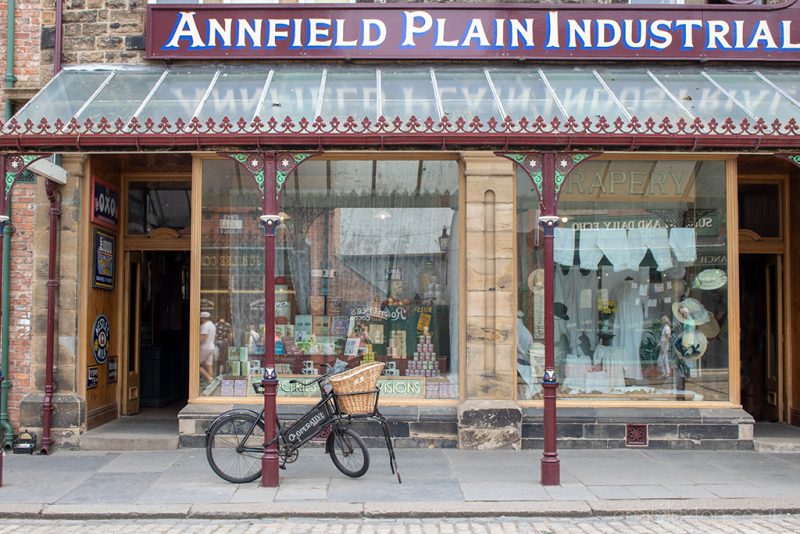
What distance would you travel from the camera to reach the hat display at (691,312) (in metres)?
10.3

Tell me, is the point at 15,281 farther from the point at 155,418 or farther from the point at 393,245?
the point at 393,245

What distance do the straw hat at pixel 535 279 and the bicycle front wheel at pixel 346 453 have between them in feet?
11.3

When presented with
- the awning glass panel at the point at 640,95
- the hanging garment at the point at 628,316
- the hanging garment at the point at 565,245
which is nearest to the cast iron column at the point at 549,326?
the awning glass panel at the point at 640,95

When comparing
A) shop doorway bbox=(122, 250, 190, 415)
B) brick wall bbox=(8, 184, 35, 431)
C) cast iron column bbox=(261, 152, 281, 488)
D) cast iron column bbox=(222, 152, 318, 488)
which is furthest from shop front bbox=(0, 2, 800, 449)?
cast iron column bbox=(261, 152, 281, 488)

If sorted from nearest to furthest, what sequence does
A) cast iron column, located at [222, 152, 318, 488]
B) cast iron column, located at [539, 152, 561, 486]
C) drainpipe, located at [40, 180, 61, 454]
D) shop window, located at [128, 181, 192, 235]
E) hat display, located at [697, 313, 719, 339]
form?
cast iron column, located at [539, 152, 561, 486] < cast iron column, located at [222, 152, 318, 488] < drainpipe, located at [40, 180, 61, 454] < hat display, located at [697, 313, 719, 339] < shop window, located at [128, 181, 192, 235]

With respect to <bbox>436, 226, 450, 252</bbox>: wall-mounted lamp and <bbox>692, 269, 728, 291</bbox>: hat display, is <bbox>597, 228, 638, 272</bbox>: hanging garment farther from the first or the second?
<bbox>436, 226, 450, 252</bbox>: wall-mounted lamp

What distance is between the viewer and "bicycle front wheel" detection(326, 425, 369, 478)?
8.01m

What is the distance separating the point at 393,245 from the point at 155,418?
14.7ft

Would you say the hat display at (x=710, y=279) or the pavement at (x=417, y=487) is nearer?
the pavement at (x=417, y=487)

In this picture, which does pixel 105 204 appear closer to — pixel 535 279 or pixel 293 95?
Result: pixel 293 95

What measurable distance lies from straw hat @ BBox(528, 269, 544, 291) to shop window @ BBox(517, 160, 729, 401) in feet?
0.04

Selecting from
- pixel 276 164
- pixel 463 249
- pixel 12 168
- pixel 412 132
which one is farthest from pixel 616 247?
pixel 12 168

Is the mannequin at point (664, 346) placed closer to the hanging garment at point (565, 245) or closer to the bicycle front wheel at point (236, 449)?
the hanging garment at point (565, 245)

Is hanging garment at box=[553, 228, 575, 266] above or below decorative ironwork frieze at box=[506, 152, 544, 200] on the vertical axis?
below
